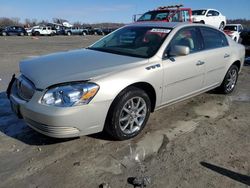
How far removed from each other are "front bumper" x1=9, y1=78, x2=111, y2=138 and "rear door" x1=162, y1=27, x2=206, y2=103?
117 cm

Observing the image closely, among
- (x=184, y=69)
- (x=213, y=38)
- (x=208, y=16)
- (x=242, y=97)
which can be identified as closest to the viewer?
(x=184, y=69)

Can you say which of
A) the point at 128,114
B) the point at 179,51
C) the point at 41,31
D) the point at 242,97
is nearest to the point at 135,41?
the point at 179,51

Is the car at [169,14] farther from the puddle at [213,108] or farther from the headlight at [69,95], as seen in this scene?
the headlight at [69,95]

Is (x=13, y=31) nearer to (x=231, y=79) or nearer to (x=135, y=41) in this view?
(x=231, y=79)

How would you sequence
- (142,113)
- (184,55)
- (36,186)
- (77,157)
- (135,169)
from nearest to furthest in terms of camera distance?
(36,186)
(135,169)
(77,157)
(142,113)
(184,55)

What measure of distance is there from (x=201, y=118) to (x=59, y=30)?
43875mm

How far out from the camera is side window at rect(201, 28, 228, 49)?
465 centimetres

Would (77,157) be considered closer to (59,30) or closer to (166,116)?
(166,116)

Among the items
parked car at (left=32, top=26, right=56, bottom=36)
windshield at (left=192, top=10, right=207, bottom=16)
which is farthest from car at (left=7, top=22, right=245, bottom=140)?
parked car at (left=32, top=26, right=56, bottom=36)

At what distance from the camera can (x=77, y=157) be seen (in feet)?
10.3

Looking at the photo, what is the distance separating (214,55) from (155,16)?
8.62 metres

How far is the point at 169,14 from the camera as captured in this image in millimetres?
12211

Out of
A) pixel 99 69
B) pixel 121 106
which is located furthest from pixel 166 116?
pixel 99 69

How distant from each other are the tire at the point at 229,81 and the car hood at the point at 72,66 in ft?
8.20
